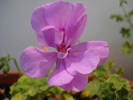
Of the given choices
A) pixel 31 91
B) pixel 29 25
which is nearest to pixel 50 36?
pixel 31 91

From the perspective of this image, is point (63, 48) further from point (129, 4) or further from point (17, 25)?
point (129, 4)

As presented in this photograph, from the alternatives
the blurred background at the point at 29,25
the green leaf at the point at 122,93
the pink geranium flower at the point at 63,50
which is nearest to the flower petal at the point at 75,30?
the pink geranium flower at the point at 63,50

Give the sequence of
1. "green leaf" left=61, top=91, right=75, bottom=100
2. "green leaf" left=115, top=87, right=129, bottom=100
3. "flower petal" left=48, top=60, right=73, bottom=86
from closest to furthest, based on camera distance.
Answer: "flower petal" left=48, top=60, right=73, bottom=86
"green leaf" left=115, top=87, right=129, bottom=100
"green leaf" left=61, top=91, right=75, bottom=100

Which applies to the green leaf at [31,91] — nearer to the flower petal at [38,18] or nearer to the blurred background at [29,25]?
the flower petal at [38,18]

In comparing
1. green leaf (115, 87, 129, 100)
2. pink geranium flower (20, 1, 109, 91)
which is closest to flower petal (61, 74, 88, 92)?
pink geranium flower (20, 1, 109, 91)

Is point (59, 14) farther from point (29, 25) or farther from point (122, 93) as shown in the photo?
point (29, 25)

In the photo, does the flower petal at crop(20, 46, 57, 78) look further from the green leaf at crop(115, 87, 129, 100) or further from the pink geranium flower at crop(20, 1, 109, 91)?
the green leaf at crop(115, 87, 129, 100)

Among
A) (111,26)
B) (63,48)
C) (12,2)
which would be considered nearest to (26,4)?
(12,2)
